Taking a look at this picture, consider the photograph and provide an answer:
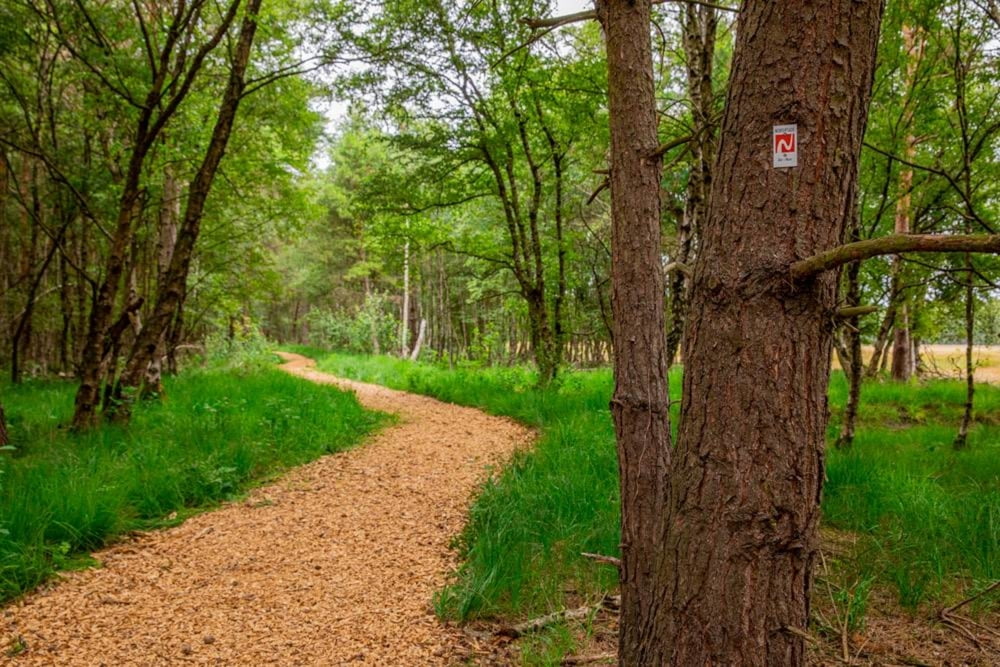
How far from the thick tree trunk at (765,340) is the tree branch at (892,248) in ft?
0.19

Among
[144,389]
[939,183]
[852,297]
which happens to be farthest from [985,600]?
[144,389]

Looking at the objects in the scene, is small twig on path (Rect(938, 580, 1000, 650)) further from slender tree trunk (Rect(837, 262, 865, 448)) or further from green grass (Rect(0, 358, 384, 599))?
green grass (Rect(0, 358, 384, 599))

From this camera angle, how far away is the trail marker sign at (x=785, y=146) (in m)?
1.27

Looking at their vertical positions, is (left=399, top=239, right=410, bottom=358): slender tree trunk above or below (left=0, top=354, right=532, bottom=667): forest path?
above

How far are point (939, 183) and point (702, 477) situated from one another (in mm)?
6533

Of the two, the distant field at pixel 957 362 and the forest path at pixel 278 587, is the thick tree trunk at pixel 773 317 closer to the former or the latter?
the forest path at pixel 278 587

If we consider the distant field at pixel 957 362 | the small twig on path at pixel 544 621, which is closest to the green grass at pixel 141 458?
the small twig on path at pixel 544 621

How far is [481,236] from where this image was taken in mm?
9336

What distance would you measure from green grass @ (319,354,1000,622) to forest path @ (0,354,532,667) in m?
0.31

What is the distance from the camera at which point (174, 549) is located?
330cm

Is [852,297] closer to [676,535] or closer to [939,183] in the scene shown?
[939,183]

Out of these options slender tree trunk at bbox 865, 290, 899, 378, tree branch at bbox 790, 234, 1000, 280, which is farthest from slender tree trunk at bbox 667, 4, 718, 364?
tree branch at bbox 790, 234, 1000, 280

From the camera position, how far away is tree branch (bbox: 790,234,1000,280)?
0.99 m

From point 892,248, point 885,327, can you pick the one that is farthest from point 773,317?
point 885,327
